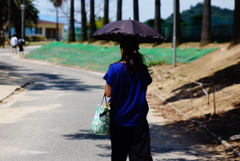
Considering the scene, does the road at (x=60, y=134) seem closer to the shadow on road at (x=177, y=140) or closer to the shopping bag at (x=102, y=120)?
the shadow on road at (x=177, y=140)

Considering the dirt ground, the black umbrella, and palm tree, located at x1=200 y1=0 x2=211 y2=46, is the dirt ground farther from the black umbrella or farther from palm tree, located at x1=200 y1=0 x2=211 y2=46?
palm tree, located at x1=200 y1=0 x2=211 y2=46

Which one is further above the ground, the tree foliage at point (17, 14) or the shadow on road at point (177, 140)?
the tree foliage at point (17, 14)

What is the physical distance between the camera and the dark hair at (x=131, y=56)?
184 inches

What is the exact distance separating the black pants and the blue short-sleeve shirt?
72 mm

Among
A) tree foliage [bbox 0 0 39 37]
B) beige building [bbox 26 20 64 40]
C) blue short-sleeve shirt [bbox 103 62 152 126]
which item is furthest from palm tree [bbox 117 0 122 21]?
beige building [bbox 26 20 64 40]

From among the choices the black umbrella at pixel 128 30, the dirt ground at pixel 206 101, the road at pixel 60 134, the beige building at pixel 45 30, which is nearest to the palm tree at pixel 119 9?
the dirt ground at pixel 206 101

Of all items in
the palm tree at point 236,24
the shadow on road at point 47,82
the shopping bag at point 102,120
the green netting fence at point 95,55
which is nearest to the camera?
the shopping bag at point 102,120

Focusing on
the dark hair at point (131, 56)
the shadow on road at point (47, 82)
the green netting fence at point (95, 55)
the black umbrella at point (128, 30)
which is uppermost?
the black umbrella at point (128, 30)

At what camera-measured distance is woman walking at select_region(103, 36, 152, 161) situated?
4.68m

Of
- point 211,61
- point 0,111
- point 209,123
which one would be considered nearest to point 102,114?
point 209,123

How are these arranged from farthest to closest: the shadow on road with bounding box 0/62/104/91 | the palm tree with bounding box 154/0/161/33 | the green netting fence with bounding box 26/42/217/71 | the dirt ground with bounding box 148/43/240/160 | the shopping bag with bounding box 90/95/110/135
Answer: the palm tree with bounding box 154/0/161/33, the green netting fence with bounding box 26/42/217/71, the shadow on road with bounding box 0/62/104/91, the dirt ground with bounding box 148/43/240/160, the shopping bag with bounding box 90/95/110/135

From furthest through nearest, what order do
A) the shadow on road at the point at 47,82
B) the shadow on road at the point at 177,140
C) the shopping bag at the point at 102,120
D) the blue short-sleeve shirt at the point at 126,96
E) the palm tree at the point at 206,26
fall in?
the palm tree at the point at 206,26
the shadow on road at the point at 47,82
the shadow on road at the point at 177,140
the shopping bag at the point at 102,120
the blue short-sleeve shirt at the point at 126,96

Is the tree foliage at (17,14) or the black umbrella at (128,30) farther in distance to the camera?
the tree foliage at (17,14)

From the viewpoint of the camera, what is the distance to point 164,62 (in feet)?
92.0
